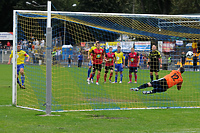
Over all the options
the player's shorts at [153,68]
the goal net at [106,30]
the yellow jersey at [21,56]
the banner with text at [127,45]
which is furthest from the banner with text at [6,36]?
the player's shorts at [153,68]

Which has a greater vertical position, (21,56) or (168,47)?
(168,47)

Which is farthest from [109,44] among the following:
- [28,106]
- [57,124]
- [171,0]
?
[57,124]

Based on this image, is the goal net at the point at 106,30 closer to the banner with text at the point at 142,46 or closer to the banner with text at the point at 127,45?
the banner with text at the point at 127,45

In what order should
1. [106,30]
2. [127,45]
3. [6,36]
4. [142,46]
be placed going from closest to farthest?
[106,30] → [127,45] → [142,46] → [6,36]

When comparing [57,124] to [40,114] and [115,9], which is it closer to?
[40,114]

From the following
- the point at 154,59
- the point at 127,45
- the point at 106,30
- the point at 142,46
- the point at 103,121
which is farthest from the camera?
the point at 142,46

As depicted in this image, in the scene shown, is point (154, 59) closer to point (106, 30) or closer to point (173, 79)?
point (106, 30)

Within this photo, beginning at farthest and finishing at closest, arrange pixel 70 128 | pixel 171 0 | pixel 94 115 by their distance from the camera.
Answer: pixel 171 0
pixel 94 115
pixel 70 128

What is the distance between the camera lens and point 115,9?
5156 centimetres

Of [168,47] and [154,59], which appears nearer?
[154,59]

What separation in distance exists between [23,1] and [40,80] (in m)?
37.5

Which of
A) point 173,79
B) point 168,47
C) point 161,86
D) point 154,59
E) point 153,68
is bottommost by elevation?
point 161,86

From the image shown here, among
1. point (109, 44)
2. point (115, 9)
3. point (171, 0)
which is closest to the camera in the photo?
point (109, 44)

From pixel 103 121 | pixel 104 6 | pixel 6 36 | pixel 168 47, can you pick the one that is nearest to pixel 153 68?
pixel 103 121
